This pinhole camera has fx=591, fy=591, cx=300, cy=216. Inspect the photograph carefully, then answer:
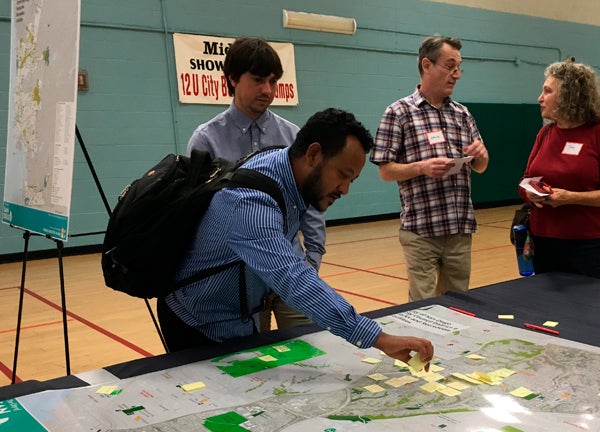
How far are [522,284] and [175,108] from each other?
469 cm

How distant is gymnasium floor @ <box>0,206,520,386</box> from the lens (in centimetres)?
299

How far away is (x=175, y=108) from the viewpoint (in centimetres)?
604

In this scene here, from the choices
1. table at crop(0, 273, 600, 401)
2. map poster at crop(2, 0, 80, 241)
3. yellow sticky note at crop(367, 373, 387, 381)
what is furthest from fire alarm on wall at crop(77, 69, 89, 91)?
yellow sticky note at crop(367, 373, 387, 381)

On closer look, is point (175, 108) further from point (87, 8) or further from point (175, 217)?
point (175, 217)

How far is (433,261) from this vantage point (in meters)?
2.53

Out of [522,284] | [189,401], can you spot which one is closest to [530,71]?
A: [522,284]

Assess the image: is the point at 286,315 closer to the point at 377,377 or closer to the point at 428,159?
the point at 377,377

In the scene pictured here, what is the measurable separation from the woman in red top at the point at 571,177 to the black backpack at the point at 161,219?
1386 millimetres

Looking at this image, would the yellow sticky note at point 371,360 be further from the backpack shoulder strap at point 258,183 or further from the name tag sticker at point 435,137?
the name tag sticker at point 435,137

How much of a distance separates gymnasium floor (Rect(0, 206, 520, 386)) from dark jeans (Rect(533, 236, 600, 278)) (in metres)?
1.45

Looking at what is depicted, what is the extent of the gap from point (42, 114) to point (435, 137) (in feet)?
5.14

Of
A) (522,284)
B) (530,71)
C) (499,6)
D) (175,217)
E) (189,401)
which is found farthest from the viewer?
(530,71)

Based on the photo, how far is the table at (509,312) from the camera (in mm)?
1298

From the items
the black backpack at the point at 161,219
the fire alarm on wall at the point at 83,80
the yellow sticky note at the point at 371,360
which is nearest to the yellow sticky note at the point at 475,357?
the yellow sticky note at the point at 371,360
